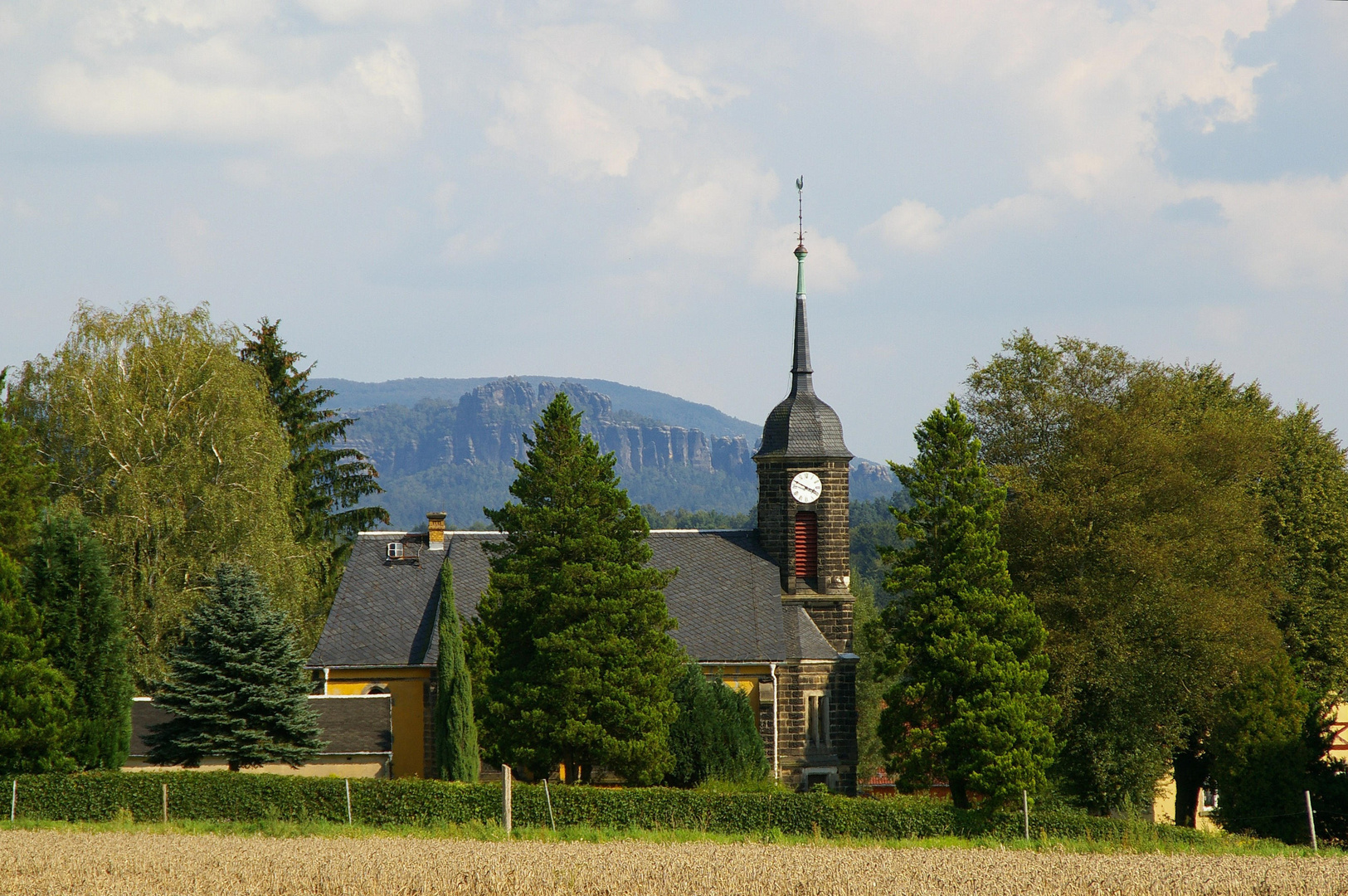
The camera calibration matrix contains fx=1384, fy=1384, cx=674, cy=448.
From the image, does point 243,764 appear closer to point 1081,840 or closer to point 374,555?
point 374,555

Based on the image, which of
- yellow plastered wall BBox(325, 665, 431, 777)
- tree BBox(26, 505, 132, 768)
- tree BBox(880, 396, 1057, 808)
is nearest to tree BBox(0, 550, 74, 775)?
tree BBox(26, 505, 132, 768)

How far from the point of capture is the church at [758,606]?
1650 inches

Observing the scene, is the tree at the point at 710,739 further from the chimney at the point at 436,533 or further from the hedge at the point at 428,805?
the chimney at the point at 436,533

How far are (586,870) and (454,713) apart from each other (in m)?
13.4

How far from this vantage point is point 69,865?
22.7 meters

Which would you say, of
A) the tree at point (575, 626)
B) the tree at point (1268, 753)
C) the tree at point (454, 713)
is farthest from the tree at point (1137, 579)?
the tree at point (454, 713)

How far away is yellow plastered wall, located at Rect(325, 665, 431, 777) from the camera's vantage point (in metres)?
41.5

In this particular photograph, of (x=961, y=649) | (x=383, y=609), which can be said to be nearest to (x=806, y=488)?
(x=961, y=649)

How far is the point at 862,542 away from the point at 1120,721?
444ft

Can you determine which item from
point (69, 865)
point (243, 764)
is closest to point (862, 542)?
point (243, 764)

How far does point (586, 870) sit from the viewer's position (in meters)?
22.3

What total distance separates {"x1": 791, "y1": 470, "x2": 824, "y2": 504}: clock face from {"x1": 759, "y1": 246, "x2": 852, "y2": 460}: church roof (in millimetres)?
711

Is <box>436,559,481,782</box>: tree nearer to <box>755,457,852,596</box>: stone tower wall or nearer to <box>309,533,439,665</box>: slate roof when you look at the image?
<box>309,533,439,665</box>: slate roof

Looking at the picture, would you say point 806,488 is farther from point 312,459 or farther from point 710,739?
point 312,459
